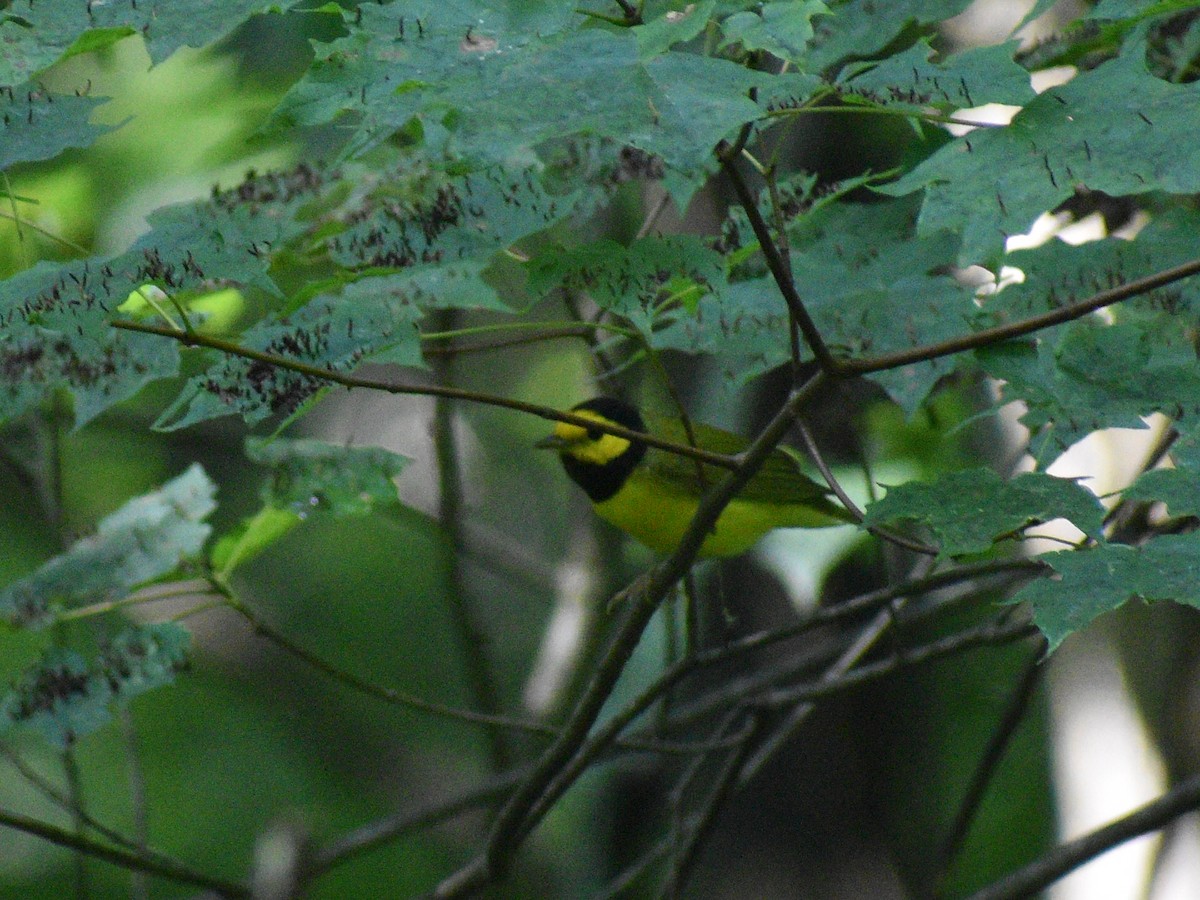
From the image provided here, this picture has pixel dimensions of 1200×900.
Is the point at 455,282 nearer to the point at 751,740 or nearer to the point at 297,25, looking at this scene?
the point at 751,740

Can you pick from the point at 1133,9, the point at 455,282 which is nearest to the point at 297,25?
the point at 455,282

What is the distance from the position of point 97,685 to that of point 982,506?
1.49m

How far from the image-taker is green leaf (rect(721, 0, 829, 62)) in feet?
3.96

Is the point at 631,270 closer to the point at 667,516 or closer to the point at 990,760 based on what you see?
the point at 990,760

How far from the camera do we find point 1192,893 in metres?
3.31

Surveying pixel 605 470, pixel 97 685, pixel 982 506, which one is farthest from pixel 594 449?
pixel 982 506

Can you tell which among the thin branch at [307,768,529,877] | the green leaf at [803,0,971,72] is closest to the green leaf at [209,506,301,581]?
the thin branch at [307,768,529,877]

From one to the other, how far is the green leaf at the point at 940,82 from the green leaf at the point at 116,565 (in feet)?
4.59

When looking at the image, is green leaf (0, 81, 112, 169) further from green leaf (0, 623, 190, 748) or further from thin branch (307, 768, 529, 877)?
thin branch (307, 768, 529, 877)

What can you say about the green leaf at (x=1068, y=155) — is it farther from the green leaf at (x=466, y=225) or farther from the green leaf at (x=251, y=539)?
the green leaf at (x=251, y=539)

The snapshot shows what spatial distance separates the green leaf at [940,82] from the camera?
128 centimetres

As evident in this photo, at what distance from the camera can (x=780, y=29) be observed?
48.1 inches

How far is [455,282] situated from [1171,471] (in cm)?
93

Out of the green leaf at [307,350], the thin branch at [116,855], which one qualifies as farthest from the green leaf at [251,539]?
the green leaf at [307,350]
